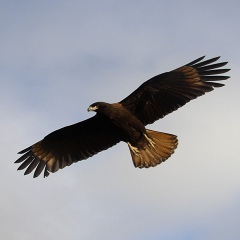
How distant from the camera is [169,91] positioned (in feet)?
43.5

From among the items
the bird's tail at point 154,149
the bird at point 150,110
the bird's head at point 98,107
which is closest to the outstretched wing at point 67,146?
the bird at point 150,110

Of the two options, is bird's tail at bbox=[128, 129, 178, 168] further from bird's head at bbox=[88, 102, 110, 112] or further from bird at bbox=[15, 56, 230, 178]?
bird's head at bbox=[88, 102, 110, 112]

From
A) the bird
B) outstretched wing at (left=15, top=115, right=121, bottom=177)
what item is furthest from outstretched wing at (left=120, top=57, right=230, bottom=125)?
outstretched wing at (left=15, top=115, right=121, bottom=177)

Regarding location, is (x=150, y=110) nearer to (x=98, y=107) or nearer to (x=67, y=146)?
(x=98, y=107)

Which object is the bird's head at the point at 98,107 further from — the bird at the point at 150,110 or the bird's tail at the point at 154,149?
the bird's tail at the point at 154,149

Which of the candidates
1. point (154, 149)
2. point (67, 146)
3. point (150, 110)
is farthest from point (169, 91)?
point (67, 146)

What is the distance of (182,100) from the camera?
13211 millimetres

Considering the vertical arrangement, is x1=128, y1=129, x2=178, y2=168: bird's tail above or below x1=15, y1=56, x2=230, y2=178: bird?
below

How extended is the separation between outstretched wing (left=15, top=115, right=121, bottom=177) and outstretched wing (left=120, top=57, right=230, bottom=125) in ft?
2.55

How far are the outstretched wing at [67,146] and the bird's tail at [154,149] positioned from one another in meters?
0.62

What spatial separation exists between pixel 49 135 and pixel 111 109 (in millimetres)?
1991

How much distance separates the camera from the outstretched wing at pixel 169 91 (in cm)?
1306

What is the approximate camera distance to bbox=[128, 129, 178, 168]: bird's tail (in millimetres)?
13070

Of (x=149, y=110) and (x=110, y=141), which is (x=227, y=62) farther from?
(x=110, y=141)
